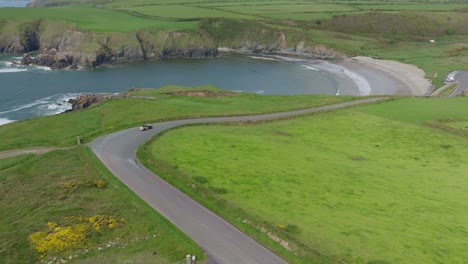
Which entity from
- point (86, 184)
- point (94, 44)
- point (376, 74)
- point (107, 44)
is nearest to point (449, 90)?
point (376, 74)

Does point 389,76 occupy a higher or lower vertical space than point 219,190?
lower

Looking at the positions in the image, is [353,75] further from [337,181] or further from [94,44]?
[337,181]

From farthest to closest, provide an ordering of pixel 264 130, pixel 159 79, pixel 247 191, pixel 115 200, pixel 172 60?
pixel 172 60 → pixel 159 79 → pixel 264 130 → pixel 247 191 → pixel 115 200

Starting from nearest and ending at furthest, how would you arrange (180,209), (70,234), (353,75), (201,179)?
(70,234), (180,209), (201,179), (353,75)

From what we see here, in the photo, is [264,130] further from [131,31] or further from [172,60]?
[131,31]

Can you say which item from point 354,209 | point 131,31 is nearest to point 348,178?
point 354,209

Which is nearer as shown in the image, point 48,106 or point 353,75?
point 48,106

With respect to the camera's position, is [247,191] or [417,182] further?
[417,182]
